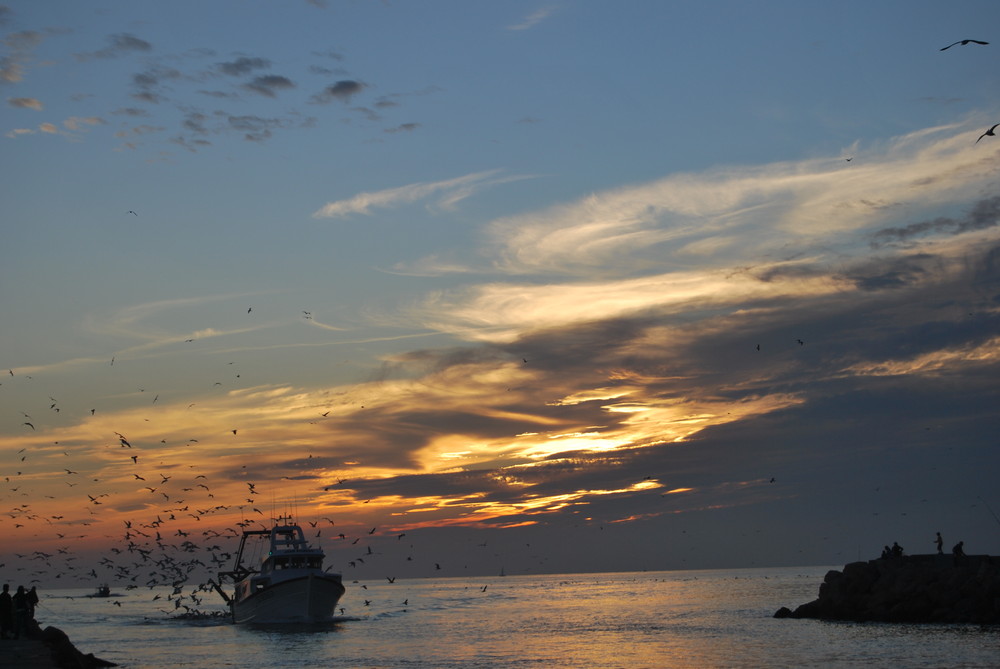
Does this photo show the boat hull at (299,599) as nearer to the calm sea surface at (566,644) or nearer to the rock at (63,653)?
the calm sea surface at (566,644)

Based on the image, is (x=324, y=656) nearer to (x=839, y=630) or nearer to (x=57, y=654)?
(x=57, y=654)

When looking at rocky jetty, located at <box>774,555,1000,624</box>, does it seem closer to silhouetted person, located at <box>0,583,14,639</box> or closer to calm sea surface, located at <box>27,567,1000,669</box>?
calm sea surface, located at <box>27,567,1000,669</box>

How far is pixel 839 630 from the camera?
60.0 meters

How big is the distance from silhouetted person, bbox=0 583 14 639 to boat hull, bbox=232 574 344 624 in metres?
34.0

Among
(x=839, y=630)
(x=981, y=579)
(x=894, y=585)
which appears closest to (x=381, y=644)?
(x=839, y=630)

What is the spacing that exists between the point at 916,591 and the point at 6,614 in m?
51.8

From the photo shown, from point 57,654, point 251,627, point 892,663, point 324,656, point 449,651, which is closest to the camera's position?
point 57,654

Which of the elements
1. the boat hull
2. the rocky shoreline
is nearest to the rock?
the rocky shoreline

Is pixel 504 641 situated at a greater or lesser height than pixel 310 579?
lesser

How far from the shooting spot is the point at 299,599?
69.4 m

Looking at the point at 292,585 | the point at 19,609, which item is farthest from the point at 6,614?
the point at 292,585

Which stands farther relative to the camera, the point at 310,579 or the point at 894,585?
the point at 310,579

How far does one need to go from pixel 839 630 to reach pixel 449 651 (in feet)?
82.5

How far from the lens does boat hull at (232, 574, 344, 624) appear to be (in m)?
69.2
